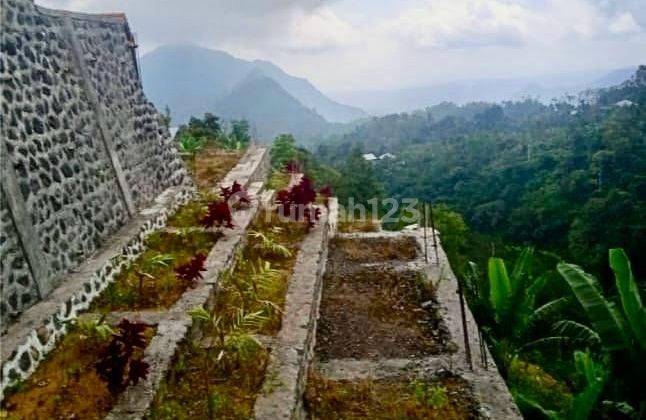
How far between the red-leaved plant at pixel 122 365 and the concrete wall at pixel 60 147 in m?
1.01

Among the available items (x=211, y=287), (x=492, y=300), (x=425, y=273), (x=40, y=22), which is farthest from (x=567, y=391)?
(x=40, y=22)

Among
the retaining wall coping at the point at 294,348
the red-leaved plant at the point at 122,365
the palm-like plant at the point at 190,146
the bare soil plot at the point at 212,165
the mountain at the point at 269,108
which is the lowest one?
the retaining wall coping at the point at 294,348

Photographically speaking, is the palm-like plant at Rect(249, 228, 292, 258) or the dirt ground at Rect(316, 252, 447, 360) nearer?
the dirt ground at Rect(316, 252, 447, 360)

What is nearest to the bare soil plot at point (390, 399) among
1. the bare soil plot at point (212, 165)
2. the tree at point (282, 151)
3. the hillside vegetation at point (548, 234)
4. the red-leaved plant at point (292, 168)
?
the hillside vegetation at point (548, 234)

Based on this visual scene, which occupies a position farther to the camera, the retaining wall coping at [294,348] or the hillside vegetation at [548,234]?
the hillside vegetation at [548,234]

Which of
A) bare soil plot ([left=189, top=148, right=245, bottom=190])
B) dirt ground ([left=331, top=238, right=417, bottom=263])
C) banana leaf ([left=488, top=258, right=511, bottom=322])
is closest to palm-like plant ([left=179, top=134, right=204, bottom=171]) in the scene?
Result: bare soil plot ([left=189, top=148, right=245, bottom=190])

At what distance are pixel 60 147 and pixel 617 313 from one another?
652 cm

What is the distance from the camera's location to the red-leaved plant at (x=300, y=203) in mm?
8656

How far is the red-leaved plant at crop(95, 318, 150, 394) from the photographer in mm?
3979

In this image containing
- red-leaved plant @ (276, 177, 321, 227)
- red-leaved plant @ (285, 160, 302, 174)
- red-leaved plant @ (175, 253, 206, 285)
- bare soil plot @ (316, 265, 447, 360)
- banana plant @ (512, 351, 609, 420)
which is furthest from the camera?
red-leaved plant @ (285, 160, 302, 174)

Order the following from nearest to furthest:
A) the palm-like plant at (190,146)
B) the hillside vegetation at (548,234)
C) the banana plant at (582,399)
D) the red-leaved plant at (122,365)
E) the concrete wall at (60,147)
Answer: the red-leaved plant at (122,365)
the concrete wall at (60,147)
the banana plant at (582,399)
the hillside vegetation at (548,234)
the palm-like plant at (190,146)

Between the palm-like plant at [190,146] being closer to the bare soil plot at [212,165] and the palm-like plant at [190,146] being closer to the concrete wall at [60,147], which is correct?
the bare soil plot at [212,165]

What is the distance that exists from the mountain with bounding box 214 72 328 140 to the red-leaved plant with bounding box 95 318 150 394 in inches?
5795

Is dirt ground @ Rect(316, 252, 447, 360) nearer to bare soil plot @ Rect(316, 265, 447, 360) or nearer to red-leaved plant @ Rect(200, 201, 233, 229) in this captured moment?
bare soil plot @ Rect(316, 265, 447, 360)
